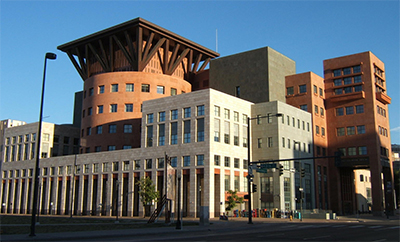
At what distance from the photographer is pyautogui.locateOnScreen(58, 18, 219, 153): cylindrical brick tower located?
8469cm

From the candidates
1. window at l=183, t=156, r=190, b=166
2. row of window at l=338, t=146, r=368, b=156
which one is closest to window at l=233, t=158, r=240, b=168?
window at l=183, t=156, r=190, b=166

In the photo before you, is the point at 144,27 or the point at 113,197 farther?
the point at 144,27

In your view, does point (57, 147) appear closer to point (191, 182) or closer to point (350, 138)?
point (191, 182)

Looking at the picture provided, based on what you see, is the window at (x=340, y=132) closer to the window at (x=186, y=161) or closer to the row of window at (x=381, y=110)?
the row of window at (x=381, y=110)

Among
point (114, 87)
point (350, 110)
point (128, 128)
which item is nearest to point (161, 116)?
point (128, 128)

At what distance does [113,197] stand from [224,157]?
22.8 m

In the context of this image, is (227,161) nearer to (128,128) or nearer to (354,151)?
(128,128)

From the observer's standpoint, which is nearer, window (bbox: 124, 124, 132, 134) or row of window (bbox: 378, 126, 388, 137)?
window (bbox: 124, 124, 132, 134)

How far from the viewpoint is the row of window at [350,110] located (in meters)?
84.4

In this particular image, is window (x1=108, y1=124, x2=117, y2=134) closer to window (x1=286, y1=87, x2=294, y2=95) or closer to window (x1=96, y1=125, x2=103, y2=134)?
window (x1=96, y1=125, x2=103, y2=134)

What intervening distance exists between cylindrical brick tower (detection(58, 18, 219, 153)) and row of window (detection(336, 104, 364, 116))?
102 feet

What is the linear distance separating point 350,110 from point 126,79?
4720 cm

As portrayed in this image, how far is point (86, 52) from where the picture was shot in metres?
92.6

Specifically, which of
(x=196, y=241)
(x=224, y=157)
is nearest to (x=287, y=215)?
(x=224, y=157)
